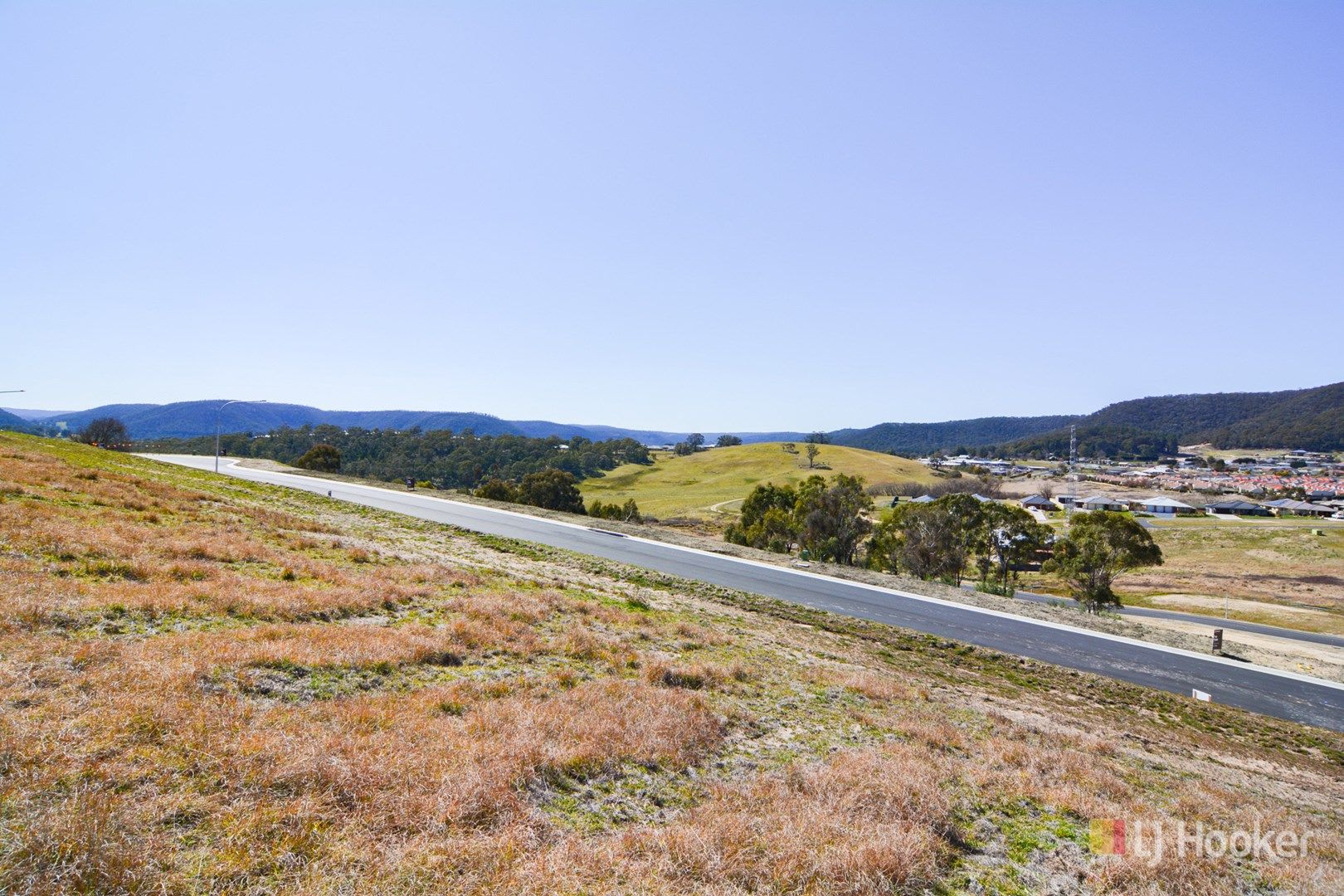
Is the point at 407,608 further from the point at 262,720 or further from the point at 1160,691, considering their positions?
the point at 1160,691

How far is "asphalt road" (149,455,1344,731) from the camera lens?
1984 centimetres

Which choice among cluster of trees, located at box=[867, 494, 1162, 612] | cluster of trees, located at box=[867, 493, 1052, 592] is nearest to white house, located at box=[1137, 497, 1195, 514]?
cluster of trees, located at box=[867, 494, 1162, 612]

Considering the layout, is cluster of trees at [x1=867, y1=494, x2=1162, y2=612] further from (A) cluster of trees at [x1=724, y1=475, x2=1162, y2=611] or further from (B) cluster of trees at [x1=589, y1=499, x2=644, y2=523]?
(B) cluster of trees at [x1=589, y1=499, x2=644, y2=523]

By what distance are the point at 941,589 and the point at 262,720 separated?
3207 cm

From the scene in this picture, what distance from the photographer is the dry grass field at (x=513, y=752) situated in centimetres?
446

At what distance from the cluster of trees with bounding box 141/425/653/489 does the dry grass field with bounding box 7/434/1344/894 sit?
95.8 meters

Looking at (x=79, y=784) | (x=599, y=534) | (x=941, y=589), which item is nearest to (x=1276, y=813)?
(x=79, y=784)

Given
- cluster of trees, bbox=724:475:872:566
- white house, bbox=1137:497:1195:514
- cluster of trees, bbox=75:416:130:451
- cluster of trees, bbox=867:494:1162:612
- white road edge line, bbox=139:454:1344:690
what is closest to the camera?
white road edge line, bbox=139:454:1344:690

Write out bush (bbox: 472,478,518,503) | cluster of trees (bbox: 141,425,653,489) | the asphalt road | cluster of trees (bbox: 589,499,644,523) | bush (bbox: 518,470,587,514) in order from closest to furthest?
the asphalt road, bush (bbox: 518,470,587,514), bush (bbox: 472,478,518,503), cluster of trees (bbox: 589,499,644,523), cluster of trees (bbox: 141,425,653,489)

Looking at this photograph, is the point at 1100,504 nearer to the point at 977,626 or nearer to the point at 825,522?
the point at 825,522

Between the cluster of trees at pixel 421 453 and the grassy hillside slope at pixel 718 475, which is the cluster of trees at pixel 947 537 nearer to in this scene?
the grassy hillside slope at pixel 718 475

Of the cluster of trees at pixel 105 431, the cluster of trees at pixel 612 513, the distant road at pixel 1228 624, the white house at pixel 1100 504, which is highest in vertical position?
the cluster of trees at pixel 105 431

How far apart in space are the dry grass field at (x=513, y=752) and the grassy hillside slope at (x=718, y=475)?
91724 millimetres

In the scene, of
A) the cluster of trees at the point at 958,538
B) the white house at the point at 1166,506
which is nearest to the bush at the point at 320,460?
the cluster of trees at the point at 958,538
